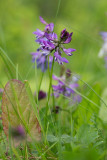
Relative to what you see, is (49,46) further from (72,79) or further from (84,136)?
(72,79)

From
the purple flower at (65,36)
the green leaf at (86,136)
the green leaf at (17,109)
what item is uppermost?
the purple flower at (65,36)

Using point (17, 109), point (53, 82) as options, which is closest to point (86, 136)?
point (17, 109)

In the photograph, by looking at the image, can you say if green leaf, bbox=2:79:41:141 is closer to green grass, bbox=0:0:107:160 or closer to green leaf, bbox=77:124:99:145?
green grass, bbox=0:0:107:160

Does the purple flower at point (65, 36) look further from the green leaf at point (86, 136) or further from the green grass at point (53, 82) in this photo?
the green leaf at point (86, 136)

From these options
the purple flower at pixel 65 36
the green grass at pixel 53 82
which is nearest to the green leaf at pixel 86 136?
the green grass at pixel 53 82

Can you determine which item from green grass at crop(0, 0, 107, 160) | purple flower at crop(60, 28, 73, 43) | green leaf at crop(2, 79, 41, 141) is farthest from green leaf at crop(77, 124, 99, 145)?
purple flower at crop(60, 28, 73, 43)

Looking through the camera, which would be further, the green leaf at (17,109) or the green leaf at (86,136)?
the green leaf at (17,109)

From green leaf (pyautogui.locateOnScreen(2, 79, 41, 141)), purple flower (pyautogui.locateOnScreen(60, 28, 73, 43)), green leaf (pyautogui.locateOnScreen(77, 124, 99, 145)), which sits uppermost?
purple flower (pyautogui.locateOnScreen(60, 28, 73, 43))

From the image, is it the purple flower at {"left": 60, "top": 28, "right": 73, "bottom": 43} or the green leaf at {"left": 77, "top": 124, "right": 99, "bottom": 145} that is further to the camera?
the purple flower at {"left": 60, "top": 28, "right": 73, "bottom": 43}

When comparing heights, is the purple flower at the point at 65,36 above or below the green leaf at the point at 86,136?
above

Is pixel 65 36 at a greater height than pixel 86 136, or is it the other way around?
pixel 65 36

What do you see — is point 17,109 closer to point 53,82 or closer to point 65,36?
point 65,36
